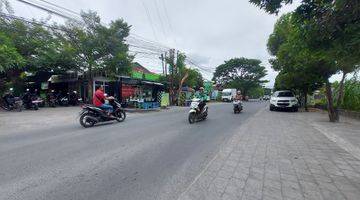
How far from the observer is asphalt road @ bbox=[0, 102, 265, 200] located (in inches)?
149

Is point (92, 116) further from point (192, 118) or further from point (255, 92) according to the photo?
point (255, 92)

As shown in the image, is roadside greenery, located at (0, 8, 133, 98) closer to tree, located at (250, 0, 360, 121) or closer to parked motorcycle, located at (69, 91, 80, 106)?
parked motorcycle, located at (69, 91, 80, 106)

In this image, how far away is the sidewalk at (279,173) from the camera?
374 centimetres

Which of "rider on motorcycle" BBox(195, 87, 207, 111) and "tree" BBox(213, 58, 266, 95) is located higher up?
"tree" BBox(213, 58, 266, 95)

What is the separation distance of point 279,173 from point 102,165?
3.42 meters

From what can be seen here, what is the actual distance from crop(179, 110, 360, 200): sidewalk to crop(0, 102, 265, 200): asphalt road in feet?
1.22

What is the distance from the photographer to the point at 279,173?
185 inches

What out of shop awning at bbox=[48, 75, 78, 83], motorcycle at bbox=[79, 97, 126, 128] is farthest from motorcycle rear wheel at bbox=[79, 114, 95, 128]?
shop awning at bbox=[48, 75, 78, 83]

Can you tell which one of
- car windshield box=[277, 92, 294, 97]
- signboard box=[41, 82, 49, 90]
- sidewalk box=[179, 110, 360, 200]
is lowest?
sidewalk box=[179, 110, 360, 200]

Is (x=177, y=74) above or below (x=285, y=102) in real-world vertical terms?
above

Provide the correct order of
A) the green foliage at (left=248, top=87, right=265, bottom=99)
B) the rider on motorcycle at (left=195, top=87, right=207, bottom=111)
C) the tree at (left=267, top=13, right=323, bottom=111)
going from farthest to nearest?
the green foliage at (left=248, top=87, right=265, bottom=99) → the rider on motorcycle at (left=195, top=87, right=207, bottom=111) → the tree at (left=267, top=13, right=323, bottom=111)

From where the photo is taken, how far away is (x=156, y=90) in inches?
1134

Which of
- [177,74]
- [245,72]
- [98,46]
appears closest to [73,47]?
[98,46]

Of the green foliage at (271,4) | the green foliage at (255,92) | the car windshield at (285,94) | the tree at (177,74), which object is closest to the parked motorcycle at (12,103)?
the tree at (177,74)
